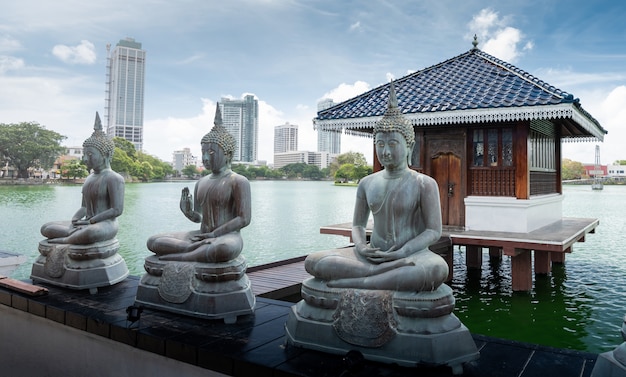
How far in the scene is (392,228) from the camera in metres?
3.81

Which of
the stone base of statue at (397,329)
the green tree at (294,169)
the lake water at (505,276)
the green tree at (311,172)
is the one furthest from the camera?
the green tree at (311,172)

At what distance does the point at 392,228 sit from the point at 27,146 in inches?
1755

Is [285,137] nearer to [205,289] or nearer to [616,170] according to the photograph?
[616,170]

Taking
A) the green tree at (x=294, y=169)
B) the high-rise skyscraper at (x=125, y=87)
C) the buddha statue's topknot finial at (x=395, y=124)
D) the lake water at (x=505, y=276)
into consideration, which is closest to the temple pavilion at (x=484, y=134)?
the lake water at (x=505, y=276)

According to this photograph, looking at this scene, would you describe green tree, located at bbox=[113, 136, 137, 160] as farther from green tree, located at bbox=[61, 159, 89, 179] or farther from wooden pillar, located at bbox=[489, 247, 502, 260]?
wooden pillar, located at bbox=[489, 247, 502, 260]

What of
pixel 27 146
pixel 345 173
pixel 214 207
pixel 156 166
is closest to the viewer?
pixel 214 207

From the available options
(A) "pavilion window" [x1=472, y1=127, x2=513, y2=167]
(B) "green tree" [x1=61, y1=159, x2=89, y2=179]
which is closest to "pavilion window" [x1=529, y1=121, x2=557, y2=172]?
(A) "pavilion window" [x1=472, y1=127, x2=513, y2=167]

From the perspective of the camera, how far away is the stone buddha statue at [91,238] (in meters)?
5.45

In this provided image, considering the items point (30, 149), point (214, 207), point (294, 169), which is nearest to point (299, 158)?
point (294, 169)

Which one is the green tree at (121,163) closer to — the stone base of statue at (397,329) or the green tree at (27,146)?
the green tree at (27,146)

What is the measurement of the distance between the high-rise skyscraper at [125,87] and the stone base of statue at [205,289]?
3629 inches

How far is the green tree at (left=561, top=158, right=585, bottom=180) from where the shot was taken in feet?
216

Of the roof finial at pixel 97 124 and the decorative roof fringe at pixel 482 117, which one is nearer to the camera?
the roof finial at pixel 97 124

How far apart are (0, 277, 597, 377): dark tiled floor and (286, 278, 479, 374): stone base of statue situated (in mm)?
81
